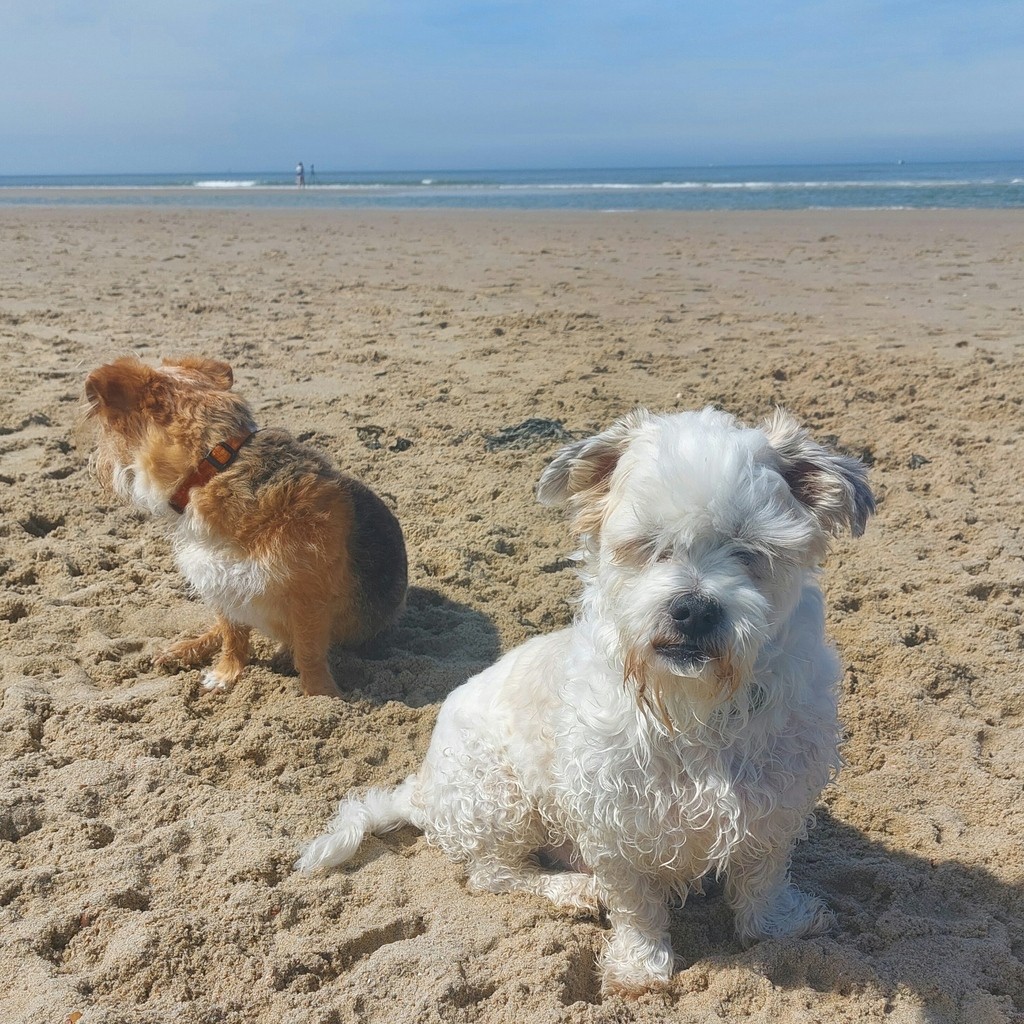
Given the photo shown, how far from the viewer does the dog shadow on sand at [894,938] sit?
2.73 meters

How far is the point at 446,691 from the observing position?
4602mm

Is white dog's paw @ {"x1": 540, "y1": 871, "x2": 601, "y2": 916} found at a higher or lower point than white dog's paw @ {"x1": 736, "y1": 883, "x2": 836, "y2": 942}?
lower

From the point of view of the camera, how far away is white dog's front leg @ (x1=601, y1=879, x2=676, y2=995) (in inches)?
114

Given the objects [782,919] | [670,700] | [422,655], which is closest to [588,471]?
[670,700]

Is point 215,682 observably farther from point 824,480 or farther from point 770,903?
point 824,480

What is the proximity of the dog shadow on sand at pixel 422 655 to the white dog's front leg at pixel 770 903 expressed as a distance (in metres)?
1.94

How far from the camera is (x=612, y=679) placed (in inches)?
108

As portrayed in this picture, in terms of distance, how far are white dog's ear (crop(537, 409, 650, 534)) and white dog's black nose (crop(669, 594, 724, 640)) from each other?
520 millimetres

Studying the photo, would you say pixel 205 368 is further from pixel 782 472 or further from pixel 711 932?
pixel 711 932

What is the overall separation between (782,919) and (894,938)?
38cm

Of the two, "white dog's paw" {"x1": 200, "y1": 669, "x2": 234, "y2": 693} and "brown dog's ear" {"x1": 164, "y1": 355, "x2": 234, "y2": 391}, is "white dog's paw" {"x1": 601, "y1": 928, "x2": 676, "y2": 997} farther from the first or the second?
"brown dog's ear" {"x1": 164, "y1": 355, "x2": 234, "y2": 391}

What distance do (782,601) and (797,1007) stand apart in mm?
1299

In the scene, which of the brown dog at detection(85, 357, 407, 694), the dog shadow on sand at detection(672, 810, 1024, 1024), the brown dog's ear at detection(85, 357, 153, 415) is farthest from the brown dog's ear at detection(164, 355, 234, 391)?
the dog shadow on sand at detection(672, 810, 1024, 1024)

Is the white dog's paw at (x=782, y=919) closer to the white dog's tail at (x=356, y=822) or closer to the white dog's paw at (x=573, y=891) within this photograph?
the white dog's paw at (x=573, y=891)
